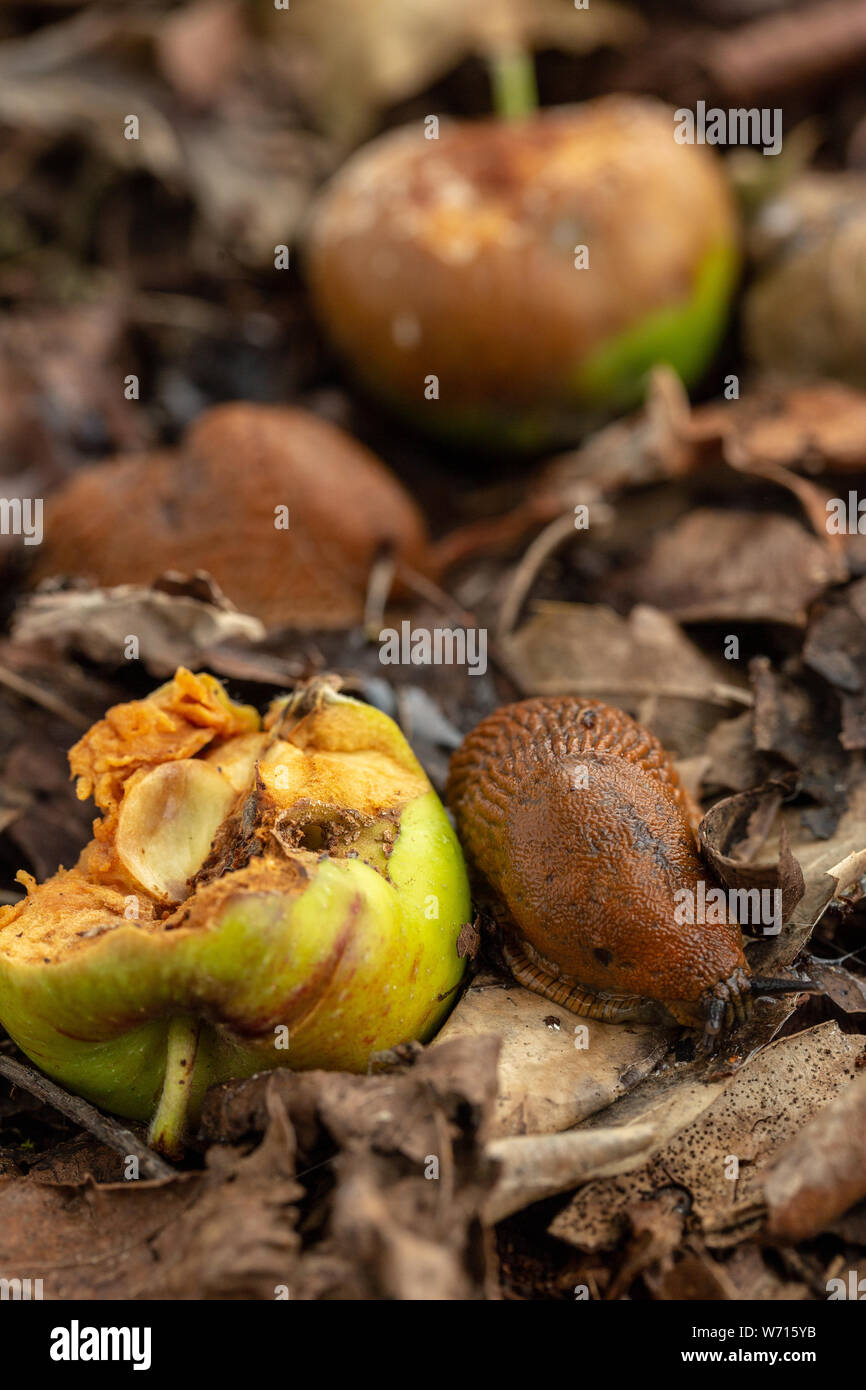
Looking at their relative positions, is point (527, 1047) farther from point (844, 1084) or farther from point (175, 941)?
point (175, 941)

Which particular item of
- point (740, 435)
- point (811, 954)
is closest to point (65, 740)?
point (811, 954)

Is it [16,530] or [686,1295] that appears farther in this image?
[16,530]

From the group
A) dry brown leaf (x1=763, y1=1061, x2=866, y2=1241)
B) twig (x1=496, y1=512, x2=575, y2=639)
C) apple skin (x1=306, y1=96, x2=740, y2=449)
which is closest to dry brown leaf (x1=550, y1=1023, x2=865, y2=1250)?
dry brown leaf (x1=763, y1=1061, x2=866, y2=1241)

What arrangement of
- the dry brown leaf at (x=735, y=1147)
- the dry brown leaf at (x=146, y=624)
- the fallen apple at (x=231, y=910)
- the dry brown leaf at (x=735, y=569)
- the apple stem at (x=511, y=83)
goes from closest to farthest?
the fallen apple at (x=231, y=910), the dry brown leaf at (x=735, y=1147), the dry brown leaf at (x=146, y=624), the dry brown leaf at (x=735, y=569), the apple stem at (x=511, y=83)

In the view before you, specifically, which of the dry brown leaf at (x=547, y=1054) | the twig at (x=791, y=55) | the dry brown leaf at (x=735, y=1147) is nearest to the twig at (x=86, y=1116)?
the dry brown leaf at (x=547, y=1054)

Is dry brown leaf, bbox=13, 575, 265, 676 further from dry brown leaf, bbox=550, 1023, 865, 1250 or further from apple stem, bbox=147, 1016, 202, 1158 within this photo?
dry brown leaf, bbox=550, 1023, 865, 1250

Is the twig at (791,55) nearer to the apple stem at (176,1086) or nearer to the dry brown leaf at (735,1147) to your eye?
the dry brown leaf at (735,1147)
